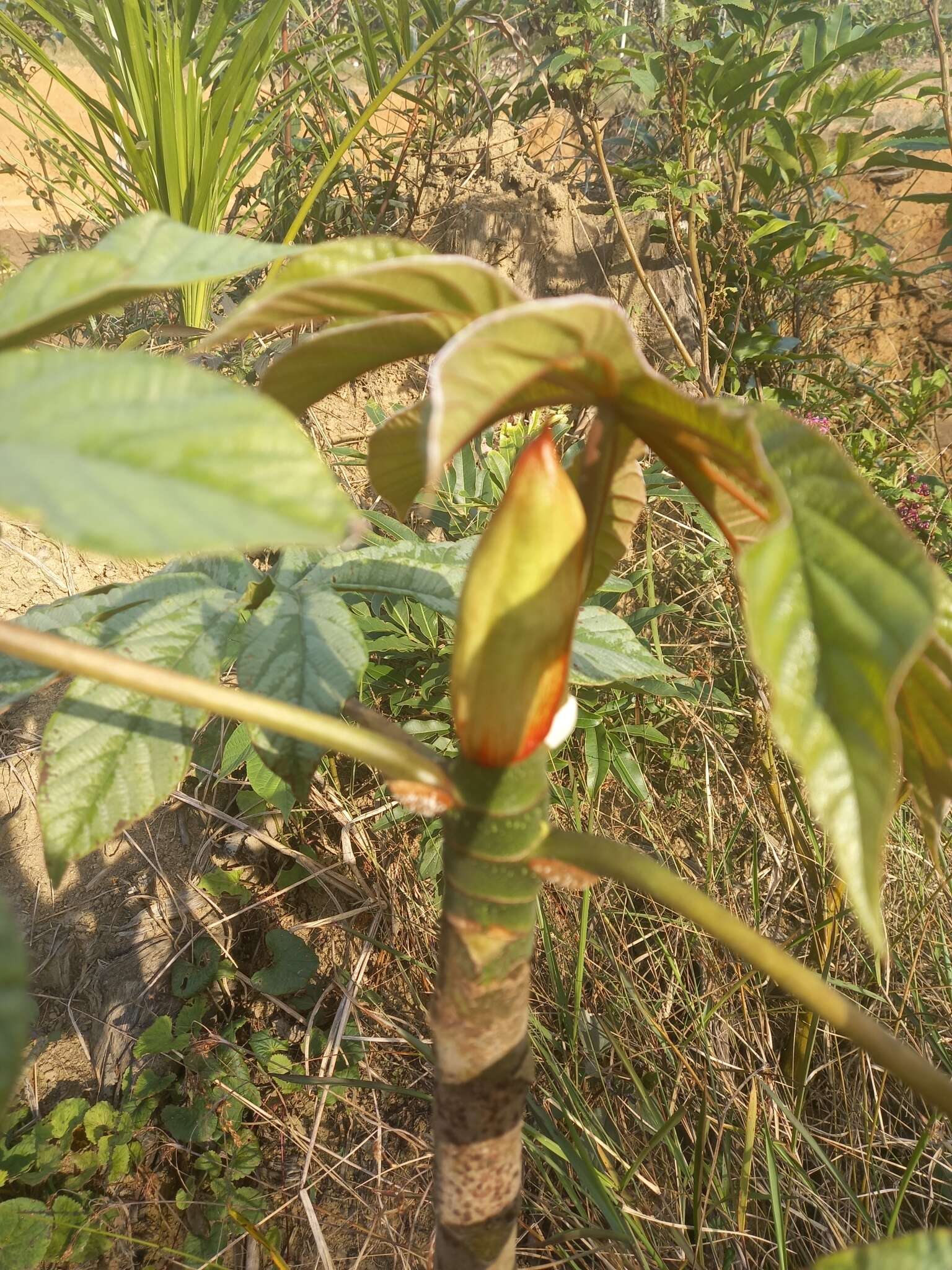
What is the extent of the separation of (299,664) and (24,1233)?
0.96 metres

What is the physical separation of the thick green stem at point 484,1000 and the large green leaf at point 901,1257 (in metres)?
0.15

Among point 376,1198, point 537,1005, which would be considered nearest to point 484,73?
point 537,1005

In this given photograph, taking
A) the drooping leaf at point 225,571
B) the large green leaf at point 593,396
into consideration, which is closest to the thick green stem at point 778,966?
the large green leaf at point 593,396

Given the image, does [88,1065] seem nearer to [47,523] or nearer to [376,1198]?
[376,1198]

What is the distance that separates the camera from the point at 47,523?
20cm

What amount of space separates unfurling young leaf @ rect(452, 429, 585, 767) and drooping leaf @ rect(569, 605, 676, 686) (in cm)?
27

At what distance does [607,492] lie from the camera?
1.28 feet

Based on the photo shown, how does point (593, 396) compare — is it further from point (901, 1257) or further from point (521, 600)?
point (901, 1257)

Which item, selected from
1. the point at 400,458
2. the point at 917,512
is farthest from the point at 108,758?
the point at 917,512

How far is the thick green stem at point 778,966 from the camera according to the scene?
35 cm

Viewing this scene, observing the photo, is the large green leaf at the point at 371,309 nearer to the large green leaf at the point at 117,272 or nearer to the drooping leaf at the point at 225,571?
the large green leaf at the point at 117,272

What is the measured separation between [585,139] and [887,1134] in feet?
7.44

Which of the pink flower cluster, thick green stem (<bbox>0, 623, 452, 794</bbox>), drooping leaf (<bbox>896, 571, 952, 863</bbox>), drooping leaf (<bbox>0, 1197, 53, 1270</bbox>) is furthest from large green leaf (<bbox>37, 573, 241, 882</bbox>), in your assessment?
the pink flower cluster

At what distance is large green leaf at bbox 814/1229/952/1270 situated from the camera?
12.4 inches
